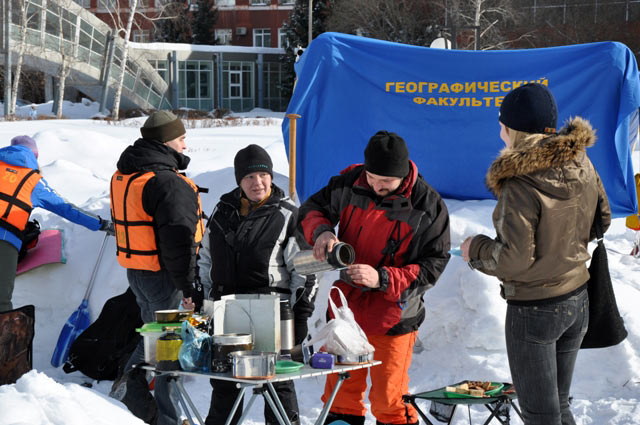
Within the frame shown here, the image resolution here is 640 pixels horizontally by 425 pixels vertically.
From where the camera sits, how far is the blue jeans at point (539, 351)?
308cm

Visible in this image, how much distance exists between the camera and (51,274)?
750cm

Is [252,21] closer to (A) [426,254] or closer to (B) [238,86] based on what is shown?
(B) [238,86]

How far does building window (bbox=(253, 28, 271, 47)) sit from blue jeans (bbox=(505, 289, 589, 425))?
154 ft

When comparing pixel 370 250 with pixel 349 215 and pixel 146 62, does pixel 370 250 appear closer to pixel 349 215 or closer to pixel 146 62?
pixel 349 215

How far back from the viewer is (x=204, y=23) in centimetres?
4809

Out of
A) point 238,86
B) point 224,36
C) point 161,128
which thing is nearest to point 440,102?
point 161,128

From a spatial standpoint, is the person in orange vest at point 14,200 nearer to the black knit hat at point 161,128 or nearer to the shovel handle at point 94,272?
the black knit hat at point 161,128

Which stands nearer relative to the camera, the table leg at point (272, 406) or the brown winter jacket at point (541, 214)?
the brown winter jacket at point (541, 214)

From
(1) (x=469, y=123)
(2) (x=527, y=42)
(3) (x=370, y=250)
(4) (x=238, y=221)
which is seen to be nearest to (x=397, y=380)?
(3) (x=370, y=250)


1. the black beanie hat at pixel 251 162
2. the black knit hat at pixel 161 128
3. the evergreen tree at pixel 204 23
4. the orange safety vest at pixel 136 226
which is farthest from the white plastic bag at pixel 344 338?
the evergreen tree at pixel 204 23

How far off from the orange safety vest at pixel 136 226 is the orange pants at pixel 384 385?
1.37 m

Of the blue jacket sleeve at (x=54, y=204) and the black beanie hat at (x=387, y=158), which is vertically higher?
the black beanie hat at (x=387, y=158)

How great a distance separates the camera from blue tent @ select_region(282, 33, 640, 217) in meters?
6.91

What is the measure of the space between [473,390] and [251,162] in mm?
1609
